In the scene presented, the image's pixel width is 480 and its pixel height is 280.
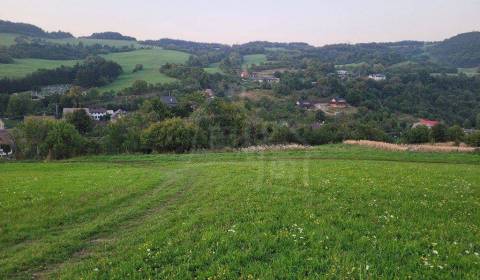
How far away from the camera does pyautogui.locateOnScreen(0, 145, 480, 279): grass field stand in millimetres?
8711

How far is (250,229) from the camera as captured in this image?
37.2 ft

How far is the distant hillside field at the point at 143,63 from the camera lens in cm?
14160

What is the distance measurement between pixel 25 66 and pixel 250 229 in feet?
515

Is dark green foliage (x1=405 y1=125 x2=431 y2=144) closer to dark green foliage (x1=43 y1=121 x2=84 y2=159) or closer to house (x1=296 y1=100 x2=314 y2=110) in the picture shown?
house (x1=296 y1=100 x2=314 y2=110)

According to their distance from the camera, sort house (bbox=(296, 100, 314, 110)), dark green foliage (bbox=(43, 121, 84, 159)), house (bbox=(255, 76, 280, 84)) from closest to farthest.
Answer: dark green foliage (bbox=(43, 121, 84, 159)) < house (bbox=(296, 100, 314, 110)) < house (bbox=(255, 76, 280, 84))

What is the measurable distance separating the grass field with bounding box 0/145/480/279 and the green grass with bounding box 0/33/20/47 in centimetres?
18086

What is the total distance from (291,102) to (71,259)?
379ft

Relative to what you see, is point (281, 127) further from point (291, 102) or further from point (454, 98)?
point (454, 98)

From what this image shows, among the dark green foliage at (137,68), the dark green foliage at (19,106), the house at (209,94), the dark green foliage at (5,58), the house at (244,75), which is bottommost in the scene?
the dark green foliage at (19,106)

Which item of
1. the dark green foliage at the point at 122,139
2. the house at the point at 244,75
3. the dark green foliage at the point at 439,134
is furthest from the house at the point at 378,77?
the dark green foliage at the point at 122,139

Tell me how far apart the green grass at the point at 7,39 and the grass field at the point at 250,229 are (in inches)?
7121

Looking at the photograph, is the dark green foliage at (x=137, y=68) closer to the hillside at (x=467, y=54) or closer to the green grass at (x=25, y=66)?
the green grass at (x=25, y=66)

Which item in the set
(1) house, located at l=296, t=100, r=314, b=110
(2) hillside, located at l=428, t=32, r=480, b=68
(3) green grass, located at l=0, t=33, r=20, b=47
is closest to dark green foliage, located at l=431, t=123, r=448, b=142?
(1) house, located at l=296, t=100, r=314, b=110

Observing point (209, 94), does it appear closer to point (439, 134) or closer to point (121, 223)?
point (439, 134)
